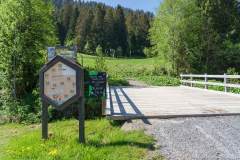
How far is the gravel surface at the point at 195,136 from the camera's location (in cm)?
750

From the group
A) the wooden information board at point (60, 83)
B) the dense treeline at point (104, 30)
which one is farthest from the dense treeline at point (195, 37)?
the dense treeline at point (104, 30)

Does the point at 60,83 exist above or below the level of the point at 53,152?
above

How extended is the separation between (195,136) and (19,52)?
11.5m

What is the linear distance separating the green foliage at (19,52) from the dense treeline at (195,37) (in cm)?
2376

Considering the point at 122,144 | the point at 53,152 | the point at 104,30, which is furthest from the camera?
the point at 104,30

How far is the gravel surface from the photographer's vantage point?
24.6ft

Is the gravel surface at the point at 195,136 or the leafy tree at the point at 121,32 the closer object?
the gravel surface at the point at 195,136

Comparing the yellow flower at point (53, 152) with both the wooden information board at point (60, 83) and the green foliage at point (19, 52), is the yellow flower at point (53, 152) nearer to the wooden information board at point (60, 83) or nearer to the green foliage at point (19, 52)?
the wooden information board at point (60, 83)

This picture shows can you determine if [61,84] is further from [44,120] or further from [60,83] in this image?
[44,120]

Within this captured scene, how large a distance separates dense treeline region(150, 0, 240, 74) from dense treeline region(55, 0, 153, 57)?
49.0 m

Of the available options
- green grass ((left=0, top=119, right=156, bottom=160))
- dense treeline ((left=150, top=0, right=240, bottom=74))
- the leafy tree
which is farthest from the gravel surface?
the leafy tree

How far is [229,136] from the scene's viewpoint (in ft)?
28.3

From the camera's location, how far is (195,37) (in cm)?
4281

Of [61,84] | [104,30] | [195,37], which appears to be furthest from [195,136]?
[104,30]
